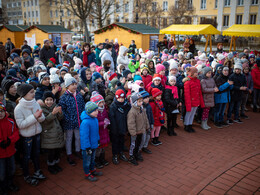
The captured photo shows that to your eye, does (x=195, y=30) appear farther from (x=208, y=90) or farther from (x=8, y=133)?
(x=8, y=133)

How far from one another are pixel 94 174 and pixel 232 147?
12.1 ft

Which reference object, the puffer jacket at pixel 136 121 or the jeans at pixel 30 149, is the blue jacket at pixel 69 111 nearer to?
the jeans at pixel 30 149

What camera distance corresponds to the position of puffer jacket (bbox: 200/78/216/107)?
6.64 meters

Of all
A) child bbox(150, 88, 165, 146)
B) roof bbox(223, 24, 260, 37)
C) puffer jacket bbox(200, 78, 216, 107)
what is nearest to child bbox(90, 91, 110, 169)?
child bbox(150, 88, 165, 146)

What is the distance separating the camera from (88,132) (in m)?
4.06

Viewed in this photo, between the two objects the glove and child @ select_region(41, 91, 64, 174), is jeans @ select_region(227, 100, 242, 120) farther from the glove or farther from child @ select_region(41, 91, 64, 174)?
child @ select_region(41, 91, 64, 174)

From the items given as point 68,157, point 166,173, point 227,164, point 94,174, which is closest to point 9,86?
point 68,157

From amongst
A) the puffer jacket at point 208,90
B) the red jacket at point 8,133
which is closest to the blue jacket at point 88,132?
the red jacket at point 8,133

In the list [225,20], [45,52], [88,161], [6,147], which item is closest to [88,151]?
[88,161]

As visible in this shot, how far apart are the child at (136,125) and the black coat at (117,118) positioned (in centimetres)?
15

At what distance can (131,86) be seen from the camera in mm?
5645

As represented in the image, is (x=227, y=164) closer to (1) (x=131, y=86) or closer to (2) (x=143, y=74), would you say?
(1) (x=131, y=86)

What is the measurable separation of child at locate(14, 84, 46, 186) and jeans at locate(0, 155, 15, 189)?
0.26 metres

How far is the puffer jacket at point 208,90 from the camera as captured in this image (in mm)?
6645
